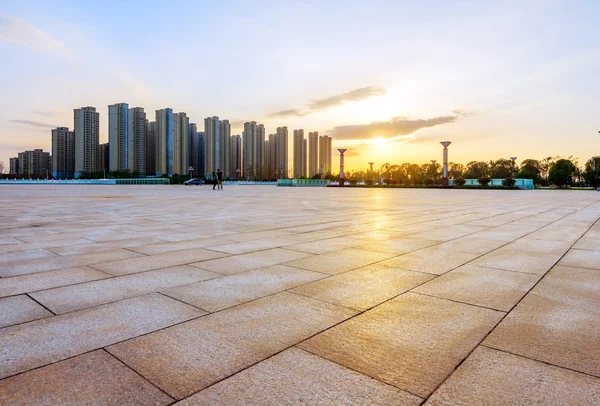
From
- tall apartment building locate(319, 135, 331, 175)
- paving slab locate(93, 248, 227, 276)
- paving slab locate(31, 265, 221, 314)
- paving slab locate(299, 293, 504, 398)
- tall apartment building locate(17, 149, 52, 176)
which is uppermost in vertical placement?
tall apartment building locate(319, 135, 331, 175)

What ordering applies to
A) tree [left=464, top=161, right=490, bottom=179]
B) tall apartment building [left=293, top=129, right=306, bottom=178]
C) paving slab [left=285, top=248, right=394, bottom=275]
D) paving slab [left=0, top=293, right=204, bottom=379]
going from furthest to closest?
tall apartment building [left=293, top=129, right=306, bottom=178]
tree [left=464, top=161, right=490, bottom=179]
paving slab [left=285, top=248, right=394, bottom=275]
paving slab [left=0, top=293, right=204, bottom=379]

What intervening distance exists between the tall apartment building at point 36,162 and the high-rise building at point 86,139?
32582 millimetres

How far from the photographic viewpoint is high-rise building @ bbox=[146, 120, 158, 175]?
12050 centimetres

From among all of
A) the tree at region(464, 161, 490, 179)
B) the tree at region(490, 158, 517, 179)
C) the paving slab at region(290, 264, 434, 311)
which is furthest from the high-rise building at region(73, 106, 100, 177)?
the paving slab at region(290, 264, 434, 311)

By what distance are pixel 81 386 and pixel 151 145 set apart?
432 feet

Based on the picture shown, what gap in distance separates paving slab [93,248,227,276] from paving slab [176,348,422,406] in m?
2.48

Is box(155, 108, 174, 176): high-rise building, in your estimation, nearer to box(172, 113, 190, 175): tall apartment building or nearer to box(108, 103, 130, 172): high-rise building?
box(172, 113, 190, 175): tall apartment building

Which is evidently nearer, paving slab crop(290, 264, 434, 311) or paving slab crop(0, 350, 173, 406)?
paving slab crop(0, 350, 173, 406)

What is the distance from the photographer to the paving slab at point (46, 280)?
3105 millimetres

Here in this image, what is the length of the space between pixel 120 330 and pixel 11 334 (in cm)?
64

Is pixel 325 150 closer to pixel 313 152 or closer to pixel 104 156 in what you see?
pixel 313 152

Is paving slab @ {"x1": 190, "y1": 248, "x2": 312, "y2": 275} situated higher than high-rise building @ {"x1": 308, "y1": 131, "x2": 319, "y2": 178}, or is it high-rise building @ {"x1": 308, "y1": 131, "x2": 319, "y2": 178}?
high-rise building @ {"x1": 308, "y1": 131, "x2": 319, "y2": 178}

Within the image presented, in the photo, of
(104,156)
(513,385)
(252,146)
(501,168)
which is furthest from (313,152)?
(513,385)

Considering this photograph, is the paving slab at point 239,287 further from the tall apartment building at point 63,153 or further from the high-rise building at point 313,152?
the tall apartment building at point 63,153
